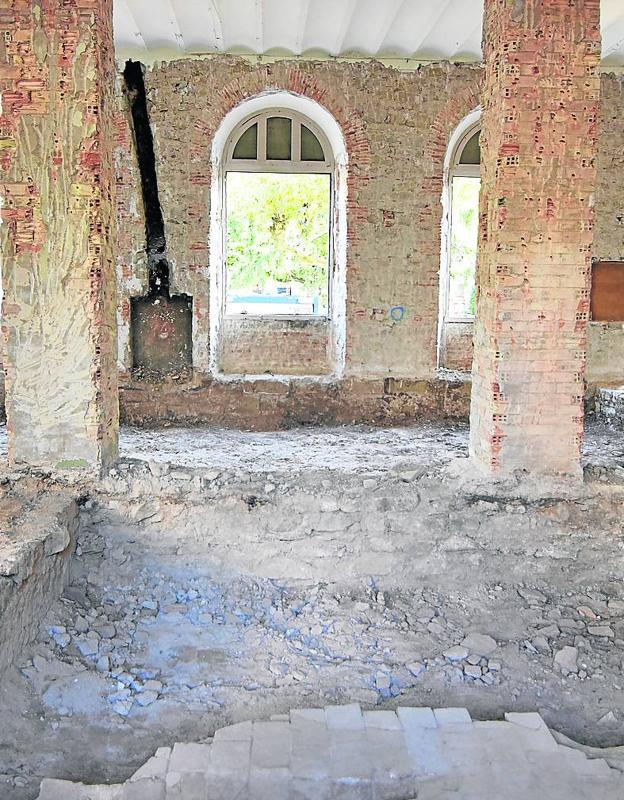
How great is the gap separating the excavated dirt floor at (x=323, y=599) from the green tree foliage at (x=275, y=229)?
3.66 m

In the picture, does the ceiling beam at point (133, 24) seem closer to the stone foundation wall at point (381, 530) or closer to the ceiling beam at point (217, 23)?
the ceiling beam at point (217, 23)

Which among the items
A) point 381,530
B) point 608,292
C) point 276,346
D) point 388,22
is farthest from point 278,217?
point 381,530

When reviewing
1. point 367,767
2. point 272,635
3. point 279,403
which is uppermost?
point 279,403

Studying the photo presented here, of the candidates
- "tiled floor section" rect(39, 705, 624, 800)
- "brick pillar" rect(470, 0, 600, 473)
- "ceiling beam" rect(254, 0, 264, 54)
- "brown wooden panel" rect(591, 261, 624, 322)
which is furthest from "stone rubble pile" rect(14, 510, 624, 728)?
"ceiling beam" rect(254, 0, 264, 54)

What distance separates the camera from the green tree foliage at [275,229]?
919 centimetres

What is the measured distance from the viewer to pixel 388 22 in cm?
734

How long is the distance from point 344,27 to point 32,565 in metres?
6.06

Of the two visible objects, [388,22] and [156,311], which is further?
[156,311]

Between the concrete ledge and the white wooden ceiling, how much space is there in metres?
4.88

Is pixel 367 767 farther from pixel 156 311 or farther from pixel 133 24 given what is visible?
pixel 133 24

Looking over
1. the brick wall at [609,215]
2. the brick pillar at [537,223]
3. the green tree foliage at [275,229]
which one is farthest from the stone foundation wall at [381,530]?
the green tree foliage at [275,229]

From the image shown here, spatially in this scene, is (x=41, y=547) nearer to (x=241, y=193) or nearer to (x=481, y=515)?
(x=481, y=515)

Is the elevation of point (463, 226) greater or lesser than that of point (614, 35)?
lesser

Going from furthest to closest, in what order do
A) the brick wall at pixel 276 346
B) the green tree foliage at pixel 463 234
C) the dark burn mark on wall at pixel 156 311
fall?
the green tree foliage at pixel 463 234
the brick wall at pixel 276 346
the dark burn mark on wall at pixel 156 311
